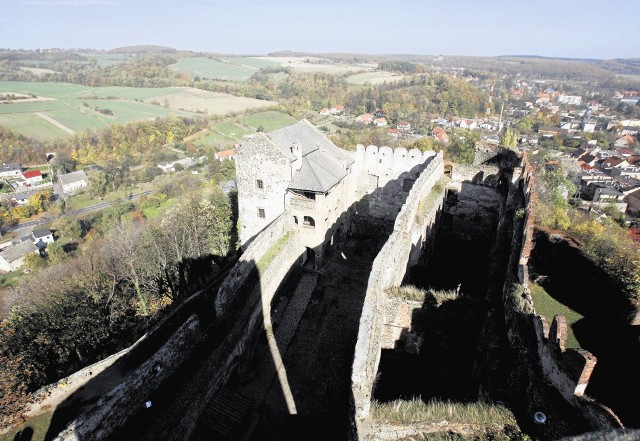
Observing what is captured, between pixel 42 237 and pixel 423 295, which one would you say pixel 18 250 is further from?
pixel 423 295

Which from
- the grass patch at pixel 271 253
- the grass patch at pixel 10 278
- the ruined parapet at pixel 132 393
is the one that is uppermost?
the grass patch at pixel 271 253

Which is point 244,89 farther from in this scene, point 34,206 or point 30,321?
point 30,321

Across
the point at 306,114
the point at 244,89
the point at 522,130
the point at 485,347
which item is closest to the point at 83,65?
the point at 244,89

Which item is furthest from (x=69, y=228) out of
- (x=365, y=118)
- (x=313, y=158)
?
(x=365, y=118)

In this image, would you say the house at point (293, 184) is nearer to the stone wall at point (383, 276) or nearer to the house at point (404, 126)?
the stone wall at point (383, 276)

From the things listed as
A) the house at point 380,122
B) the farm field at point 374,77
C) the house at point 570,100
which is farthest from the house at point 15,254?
the house at point 570,100

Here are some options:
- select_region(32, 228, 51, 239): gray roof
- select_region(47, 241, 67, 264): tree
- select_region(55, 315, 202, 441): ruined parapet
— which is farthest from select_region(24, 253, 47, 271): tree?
select_region(55, 315, 202, 441): ruined parapet
